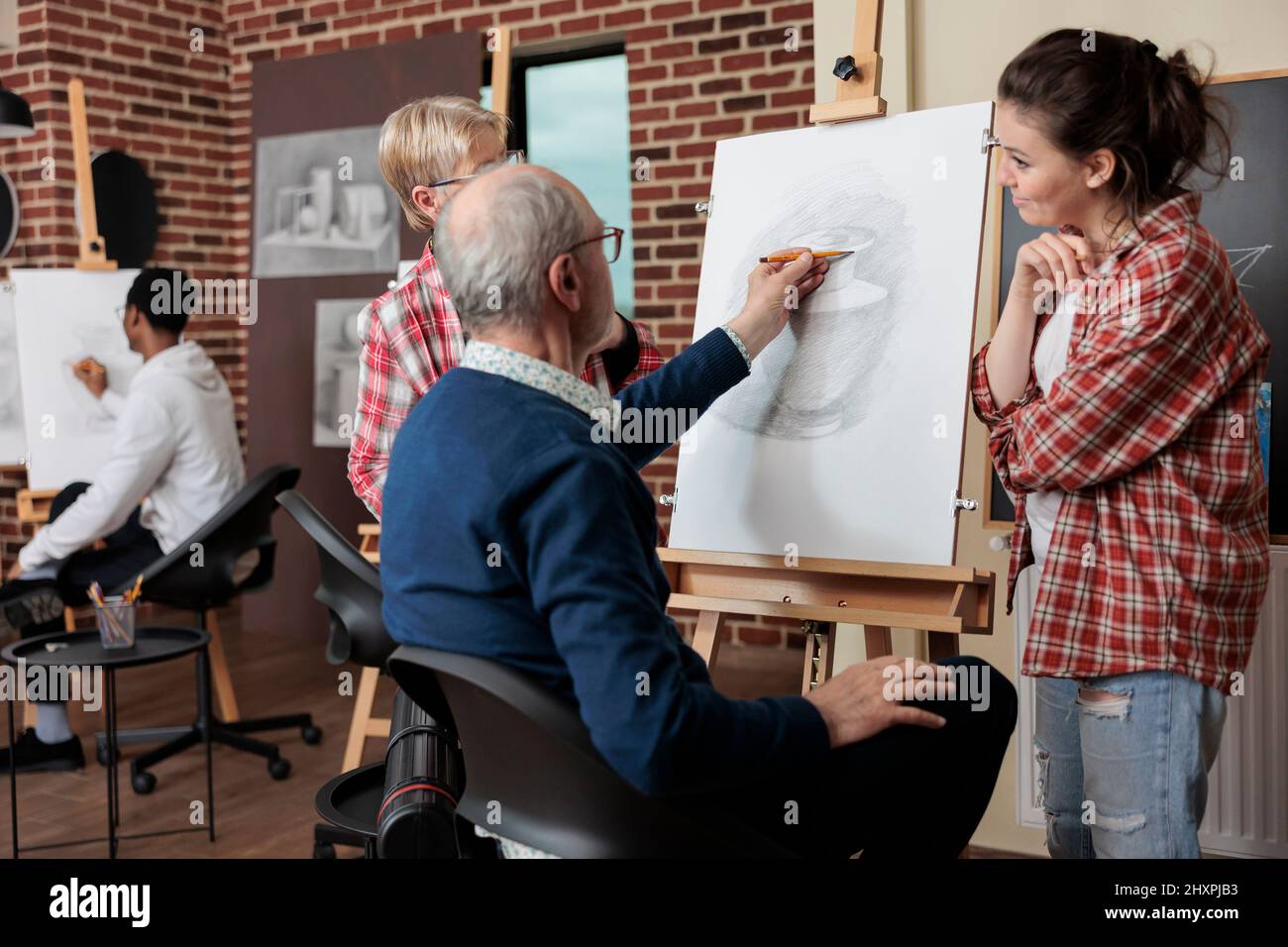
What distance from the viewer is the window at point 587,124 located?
14.9 ft

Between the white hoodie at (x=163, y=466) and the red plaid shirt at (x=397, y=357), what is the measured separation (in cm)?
177

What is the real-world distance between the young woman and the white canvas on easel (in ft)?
12.5

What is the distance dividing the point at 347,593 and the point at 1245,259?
6.69ft

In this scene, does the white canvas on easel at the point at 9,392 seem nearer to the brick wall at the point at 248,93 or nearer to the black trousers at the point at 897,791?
the brick wall at the point at 248,93

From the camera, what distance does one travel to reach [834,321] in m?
1.98

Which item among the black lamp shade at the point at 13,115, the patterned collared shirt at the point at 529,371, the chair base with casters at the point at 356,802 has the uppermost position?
the black lamp shade at the point at 13,115

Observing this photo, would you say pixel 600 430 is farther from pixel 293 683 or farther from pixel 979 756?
pixel 293 683

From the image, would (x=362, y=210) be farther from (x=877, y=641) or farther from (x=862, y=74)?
(x=877, y=641)

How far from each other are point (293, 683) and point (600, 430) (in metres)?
3.35

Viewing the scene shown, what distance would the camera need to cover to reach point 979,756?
1445 millimetres

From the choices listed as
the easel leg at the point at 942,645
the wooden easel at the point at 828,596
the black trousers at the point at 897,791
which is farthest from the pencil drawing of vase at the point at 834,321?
the black trousers at the point at 897,791

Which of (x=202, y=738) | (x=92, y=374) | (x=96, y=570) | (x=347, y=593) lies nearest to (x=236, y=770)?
(x=202, y=738)

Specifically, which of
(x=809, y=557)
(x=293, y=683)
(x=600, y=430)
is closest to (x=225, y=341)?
(x=293, y=683)

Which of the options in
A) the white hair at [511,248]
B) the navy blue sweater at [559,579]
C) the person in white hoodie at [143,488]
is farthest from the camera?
the person in white hoodie at [143,488]
